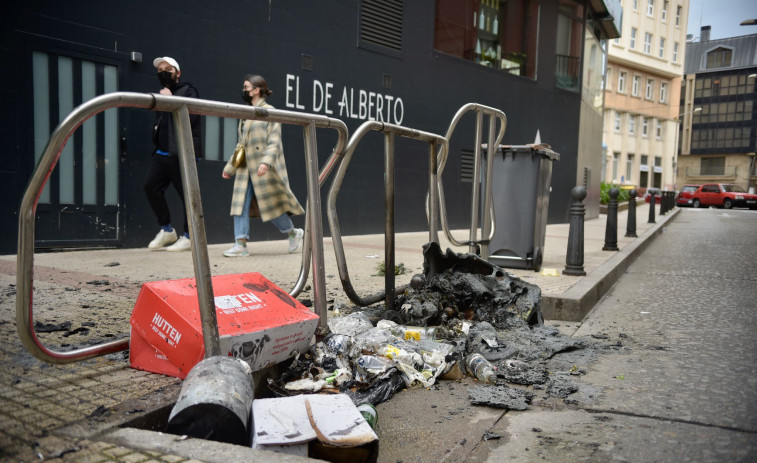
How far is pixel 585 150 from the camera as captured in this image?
708 inches

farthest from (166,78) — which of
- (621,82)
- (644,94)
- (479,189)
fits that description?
(644,94)

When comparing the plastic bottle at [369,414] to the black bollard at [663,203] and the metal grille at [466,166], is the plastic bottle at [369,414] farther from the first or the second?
the black bollard at [663,203]

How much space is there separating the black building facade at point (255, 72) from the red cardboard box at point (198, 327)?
14.4 feet

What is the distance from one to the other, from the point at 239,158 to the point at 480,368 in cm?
410

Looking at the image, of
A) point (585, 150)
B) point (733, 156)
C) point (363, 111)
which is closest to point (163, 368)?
point (363, 111)

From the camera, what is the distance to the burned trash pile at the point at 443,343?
2.85 meters

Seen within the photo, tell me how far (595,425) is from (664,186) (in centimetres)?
5296

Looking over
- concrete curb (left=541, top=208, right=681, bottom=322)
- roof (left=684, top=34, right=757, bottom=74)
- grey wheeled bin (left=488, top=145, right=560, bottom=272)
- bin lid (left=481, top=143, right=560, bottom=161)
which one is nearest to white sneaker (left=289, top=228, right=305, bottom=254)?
grey wheeled bin (left=488, top=145, right=560, bottom=272)

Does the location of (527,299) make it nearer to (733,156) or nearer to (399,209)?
(399,209)

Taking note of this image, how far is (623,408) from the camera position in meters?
2.71

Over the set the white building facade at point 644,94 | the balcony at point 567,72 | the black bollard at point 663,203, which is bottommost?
the black bollard at point 663,203

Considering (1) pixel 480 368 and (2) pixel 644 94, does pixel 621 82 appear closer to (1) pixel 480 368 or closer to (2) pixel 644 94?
(2) pixel 644 94

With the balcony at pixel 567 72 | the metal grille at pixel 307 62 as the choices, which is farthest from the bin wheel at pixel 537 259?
the balcony at pixel 567 72

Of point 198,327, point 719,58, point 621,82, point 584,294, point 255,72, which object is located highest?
point 719,58
